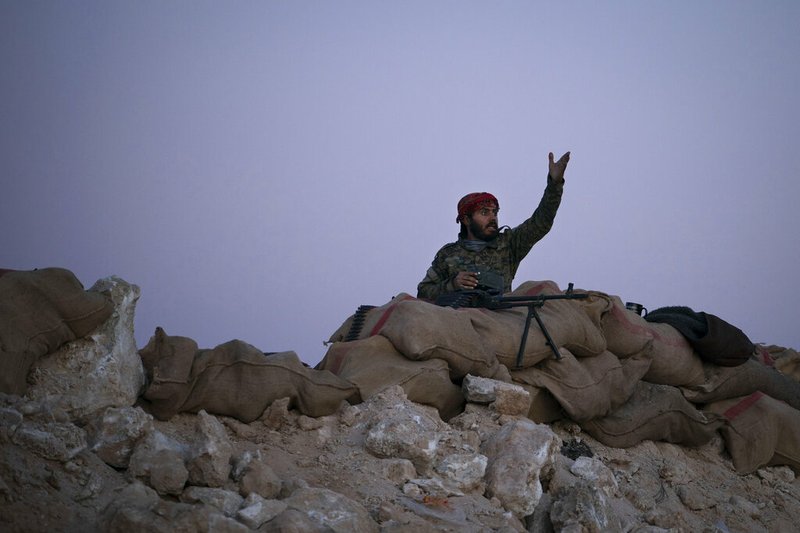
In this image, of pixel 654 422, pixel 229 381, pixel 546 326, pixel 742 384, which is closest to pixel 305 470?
pixel 229 381

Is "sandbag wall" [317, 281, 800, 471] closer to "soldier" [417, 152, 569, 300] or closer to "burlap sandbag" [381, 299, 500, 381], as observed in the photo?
"burlap sandbag" [381, 299, 500, 381]

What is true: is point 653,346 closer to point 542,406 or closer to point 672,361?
point 672,361

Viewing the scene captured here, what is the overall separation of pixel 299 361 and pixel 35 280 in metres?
1.36

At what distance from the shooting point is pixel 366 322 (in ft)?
16.5

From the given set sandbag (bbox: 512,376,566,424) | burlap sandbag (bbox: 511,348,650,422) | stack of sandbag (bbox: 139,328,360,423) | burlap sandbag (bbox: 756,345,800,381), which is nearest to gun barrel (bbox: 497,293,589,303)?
burlap sandbag (bbox: 511,348,650,422)

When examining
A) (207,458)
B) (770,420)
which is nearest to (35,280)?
(207,458)

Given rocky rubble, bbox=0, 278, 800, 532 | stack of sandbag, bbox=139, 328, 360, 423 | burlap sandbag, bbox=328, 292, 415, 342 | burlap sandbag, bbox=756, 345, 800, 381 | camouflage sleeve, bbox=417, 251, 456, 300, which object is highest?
camouflage sleeve, bbox=417, 251, 456, 300

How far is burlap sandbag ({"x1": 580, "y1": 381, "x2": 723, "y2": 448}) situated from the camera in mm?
5266

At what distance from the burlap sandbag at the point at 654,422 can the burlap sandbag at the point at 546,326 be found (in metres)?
0.45

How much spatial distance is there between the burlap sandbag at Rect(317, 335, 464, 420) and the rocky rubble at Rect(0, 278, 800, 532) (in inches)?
4.0

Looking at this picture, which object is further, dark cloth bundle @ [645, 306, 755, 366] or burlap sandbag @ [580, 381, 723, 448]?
dark cloth bundle @ [645, 306, 755, 366]

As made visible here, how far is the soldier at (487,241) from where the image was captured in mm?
6246

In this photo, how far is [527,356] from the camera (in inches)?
199

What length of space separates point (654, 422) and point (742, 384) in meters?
0.92
